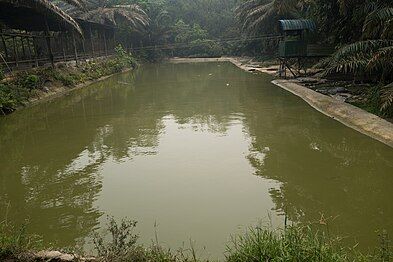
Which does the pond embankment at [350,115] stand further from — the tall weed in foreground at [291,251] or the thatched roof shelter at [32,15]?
the thatched roof shelter at [32,15]

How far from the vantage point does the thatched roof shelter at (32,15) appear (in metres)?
17.6

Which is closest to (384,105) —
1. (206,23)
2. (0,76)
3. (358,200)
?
(358,200)

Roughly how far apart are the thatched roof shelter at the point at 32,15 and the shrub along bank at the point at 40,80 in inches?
114

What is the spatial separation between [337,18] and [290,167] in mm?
13845

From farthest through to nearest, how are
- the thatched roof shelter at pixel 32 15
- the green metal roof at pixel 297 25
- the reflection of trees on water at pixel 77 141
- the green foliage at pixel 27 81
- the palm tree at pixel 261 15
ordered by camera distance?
the palm tree at pixel 261 15
the green metal roof at pixel 297 25
the green foliage at pixel 27 81
the thatched roof shelter at pixel 32 15
the reflection of trees on water at pixel 77 141

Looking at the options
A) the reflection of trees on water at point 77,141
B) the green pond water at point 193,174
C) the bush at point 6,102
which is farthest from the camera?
the bush at point 6,102

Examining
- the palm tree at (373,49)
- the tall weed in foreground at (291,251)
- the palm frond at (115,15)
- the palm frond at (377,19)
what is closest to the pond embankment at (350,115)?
the palm tree at (373,49)

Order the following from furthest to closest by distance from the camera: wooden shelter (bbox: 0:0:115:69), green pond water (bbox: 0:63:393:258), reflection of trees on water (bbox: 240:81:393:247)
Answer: wooden shelter (bbox: 0:0:115:69) < reflection of trees on water (bbox: 240:81:393:247) < green pond water (bbox: 0:63:393:258)

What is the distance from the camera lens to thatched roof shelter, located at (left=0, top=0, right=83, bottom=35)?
1759cm

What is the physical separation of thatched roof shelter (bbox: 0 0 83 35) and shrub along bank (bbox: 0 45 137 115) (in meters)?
2.90

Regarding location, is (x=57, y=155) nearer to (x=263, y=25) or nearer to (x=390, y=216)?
(x=390, y=216)

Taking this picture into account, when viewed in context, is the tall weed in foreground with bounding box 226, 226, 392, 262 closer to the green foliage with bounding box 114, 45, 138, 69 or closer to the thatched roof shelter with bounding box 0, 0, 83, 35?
the thatched roof shelter with bounding box 0, 0, 83, 35

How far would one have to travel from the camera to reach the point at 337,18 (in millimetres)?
19812

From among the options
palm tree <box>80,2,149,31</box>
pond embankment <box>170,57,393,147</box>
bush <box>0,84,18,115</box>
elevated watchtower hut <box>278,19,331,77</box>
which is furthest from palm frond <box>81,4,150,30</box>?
pond embankment <box>170,57,393,147</box>
